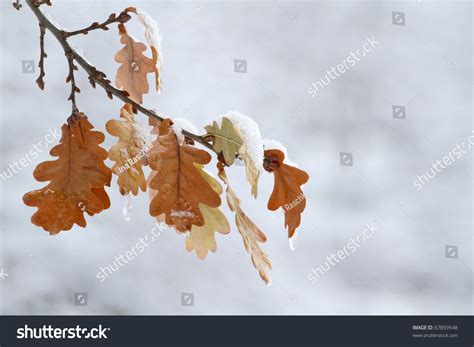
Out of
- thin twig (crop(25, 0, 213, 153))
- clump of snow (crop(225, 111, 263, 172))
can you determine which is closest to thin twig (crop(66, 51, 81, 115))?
thin twig (crop(25, 0, 213, 153))

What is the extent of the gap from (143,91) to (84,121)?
12 centimetres

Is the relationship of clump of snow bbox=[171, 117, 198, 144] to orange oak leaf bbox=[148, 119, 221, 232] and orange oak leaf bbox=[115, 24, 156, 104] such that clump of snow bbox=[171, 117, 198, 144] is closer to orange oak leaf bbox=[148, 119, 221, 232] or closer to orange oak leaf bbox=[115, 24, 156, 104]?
orange oak leaf bbox=[148, 119, 221, 232]

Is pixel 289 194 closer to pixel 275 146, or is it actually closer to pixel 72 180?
pixel 275 146

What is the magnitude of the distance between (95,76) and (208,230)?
0.48ft

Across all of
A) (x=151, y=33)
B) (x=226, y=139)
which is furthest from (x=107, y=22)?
(x=226, y=139)

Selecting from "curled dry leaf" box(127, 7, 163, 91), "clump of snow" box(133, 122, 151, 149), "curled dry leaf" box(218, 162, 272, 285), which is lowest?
"curled dry leaf" box(218, 162, 272, 285)

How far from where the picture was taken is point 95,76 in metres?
0.40

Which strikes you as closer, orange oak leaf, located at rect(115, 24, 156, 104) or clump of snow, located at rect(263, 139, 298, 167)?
clump of snow, located at rect(263, 139, 298, 167)

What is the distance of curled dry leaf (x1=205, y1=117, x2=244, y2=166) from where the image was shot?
1.24 feet

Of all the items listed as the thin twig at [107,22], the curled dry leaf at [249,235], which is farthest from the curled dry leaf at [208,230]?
the thin twig at [107,22]

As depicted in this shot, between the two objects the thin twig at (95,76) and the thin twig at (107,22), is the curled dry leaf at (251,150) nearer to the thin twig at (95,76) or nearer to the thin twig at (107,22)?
the thin twig at (95,76)

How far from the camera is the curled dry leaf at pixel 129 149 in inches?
17.0

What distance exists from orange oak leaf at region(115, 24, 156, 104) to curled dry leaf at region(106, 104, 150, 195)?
0.09 meters

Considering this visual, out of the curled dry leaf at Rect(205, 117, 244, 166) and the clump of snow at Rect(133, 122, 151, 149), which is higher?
the clump of snow at Rect(133, 122, 151, 149)
